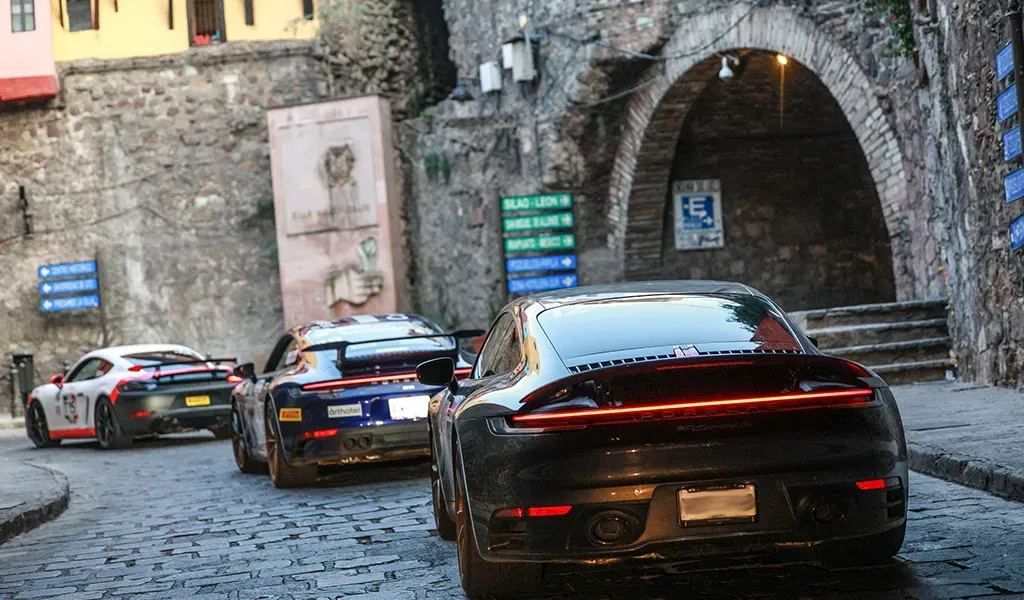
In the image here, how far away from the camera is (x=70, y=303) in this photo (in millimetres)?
28438

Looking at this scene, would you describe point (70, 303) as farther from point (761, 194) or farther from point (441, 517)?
point (441, 517)

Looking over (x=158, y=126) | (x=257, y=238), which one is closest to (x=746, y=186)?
(x=257, y=238)

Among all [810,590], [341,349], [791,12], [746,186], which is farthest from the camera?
[746,186]

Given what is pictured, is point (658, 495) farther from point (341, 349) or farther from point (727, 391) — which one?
point (341, 349)

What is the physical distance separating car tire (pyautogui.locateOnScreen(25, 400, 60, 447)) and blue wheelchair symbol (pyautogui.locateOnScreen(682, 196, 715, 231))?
35.3 feet

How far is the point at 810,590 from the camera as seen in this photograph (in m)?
5.28

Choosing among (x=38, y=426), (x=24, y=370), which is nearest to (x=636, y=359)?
(x=38, y=426)

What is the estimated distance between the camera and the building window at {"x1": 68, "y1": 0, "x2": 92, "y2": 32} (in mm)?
28359

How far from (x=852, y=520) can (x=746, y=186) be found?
1939 cm

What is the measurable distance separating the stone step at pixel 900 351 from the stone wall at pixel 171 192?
51.7 ft

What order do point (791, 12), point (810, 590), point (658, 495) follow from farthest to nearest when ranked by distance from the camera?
point (791, 12) → point (810, 590) → point (658, 495)

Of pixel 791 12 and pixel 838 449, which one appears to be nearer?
pixel 838 449

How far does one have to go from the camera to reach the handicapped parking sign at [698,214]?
23.6 meters

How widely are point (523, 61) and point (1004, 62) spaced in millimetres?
12968
